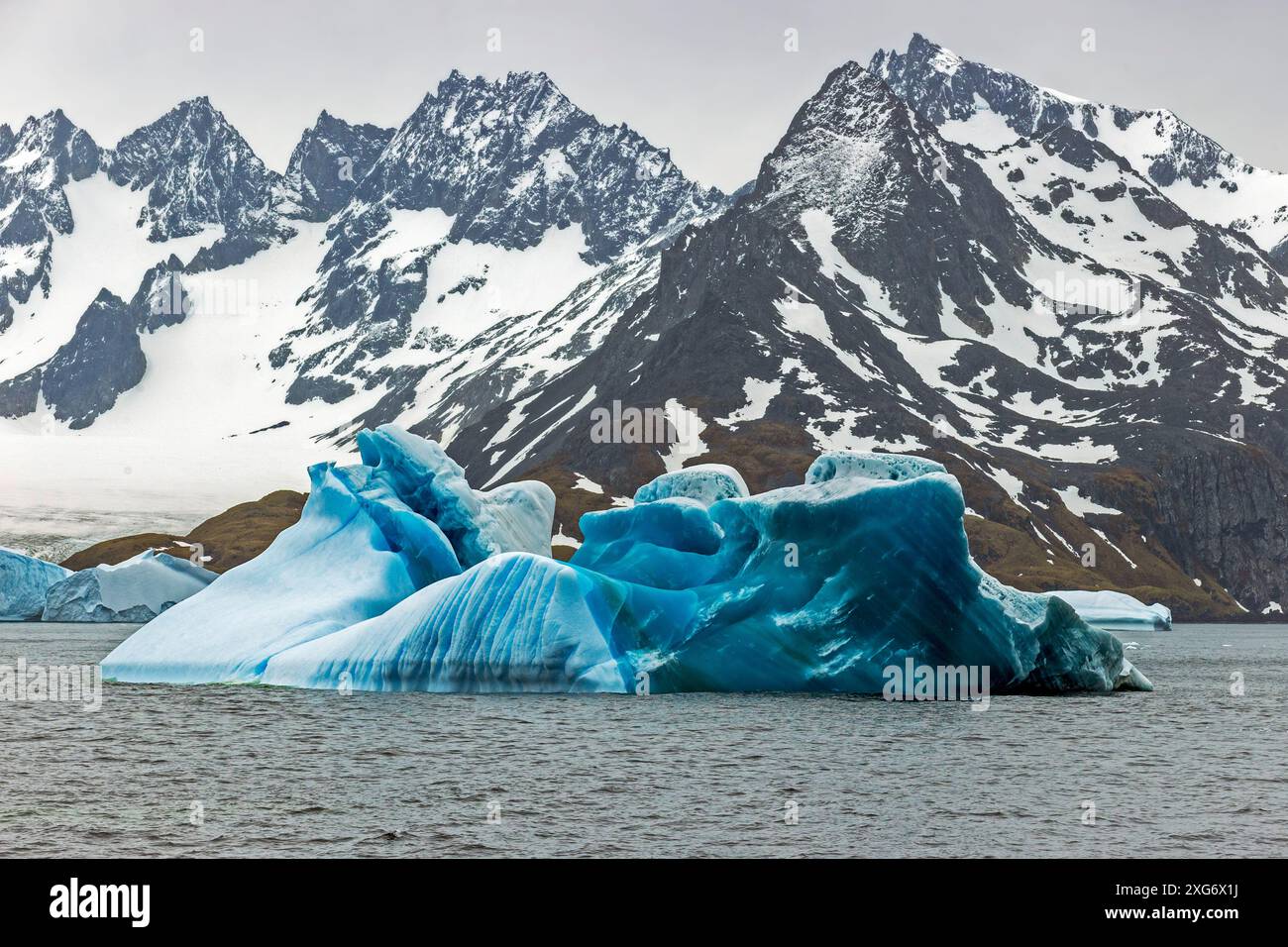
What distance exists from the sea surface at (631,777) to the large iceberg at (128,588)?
8707 cm

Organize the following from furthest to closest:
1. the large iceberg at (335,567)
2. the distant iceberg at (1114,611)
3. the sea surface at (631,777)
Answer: the distant iceberg at (1114,611), the large iceberg at (335,567), the sea surface at (631,777)

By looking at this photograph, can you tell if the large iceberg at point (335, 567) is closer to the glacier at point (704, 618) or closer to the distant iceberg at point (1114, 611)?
the glacier at point (704, 618)

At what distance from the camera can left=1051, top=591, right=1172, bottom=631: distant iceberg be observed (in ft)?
484

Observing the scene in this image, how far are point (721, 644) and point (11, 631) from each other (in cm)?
8855

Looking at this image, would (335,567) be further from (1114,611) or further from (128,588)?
(1114,611)

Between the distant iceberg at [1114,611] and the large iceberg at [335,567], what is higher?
the large iceberg at [335,567]

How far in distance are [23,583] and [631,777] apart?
126 metres

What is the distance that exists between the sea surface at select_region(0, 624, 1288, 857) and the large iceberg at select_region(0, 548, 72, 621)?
97.6 meters

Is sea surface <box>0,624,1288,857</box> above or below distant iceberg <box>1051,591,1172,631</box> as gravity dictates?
below

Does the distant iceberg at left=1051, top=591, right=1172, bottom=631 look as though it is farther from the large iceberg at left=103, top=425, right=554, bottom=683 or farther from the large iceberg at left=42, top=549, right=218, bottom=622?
the large iceberg at left=103, top=425, right=554, bottom=683

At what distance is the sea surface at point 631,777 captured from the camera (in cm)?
2803

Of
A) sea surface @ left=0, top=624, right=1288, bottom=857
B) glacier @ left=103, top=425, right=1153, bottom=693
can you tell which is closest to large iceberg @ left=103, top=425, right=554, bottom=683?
glacier @ left=103, top=425, right=1153, bottom=693

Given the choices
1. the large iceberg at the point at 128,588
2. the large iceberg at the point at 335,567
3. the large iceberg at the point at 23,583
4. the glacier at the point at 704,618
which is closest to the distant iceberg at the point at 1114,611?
the large iceberg at the point at 128,588
